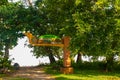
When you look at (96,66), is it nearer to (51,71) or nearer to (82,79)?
(51,71)

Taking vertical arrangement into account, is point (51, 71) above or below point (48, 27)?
below

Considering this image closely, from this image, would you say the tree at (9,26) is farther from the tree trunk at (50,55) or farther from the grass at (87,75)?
the grass at (87,75)

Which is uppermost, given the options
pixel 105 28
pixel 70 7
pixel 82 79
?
pixel 70 7

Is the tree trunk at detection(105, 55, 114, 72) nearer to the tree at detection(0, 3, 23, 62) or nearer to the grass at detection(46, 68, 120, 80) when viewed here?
the grass at detection(46, 68, 120, 80)

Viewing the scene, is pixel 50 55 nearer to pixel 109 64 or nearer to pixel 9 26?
pixel 9 26

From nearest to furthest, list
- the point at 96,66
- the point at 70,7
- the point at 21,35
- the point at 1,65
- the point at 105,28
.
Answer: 1. the point at 105,28
2. the point at 70,7
3. the point at 1,65
4. the point at 96,66
5. the point at 21,35

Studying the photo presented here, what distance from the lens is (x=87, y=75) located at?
2405 centimetres

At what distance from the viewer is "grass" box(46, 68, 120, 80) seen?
74.4 feet

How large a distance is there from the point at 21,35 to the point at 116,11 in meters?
11.1

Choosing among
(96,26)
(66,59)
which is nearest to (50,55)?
(66,59)

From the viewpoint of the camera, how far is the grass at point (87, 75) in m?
22.7

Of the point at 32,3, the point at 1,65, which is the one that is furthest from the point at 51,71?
the point at 32,3

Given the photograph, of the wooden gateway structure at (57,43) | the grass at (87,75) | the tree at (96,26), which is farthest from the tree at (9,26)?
the tree at (96,26)

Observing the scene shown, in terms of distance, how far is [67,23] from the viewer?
2320 centimetres
